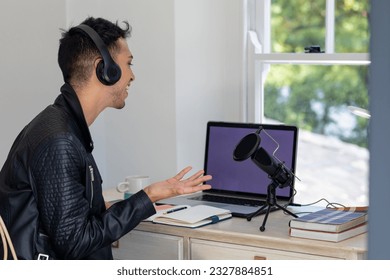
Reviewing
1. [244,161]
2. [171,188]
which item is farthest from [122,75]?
[244,161]

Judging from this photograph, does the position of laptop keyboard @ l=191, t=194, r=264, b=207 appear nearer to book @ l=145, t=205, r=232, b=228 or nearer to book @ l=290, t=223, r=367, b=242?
book @ l=145, t=205, r=232, b=228

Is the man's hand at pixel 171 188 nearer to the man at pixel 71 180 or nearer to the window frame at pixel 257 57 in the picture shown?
the man at pixel 71 180

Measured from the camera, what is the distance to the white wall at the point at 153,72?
2.67m

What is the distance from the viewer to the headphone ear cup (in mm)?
1861

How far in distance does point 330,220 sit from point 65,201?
0.73 meters

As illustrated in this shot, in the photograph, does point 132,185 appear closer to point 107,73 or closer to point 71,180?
point 107,73

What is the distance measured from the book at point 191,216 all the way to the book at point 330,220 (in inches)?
10.7

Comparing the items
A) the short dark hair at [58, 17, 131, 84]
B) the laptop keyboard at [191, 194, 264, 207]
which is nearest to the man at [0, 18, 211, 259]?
the short dark hair at [58, 17, 131, 84]

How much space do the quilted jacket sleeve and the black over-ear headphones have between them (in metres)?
0.24

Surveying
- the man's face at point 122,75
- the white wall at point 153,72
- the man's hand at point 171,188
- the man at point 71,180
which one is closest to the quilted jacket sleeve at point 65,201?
the man at point 71,180

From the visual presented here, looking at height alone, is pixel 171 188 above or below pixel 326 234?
above

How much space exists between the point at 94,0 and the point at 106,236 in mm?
1367

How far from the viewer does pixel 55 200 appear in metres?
1.65

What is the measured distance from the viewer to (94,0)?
284 cm
